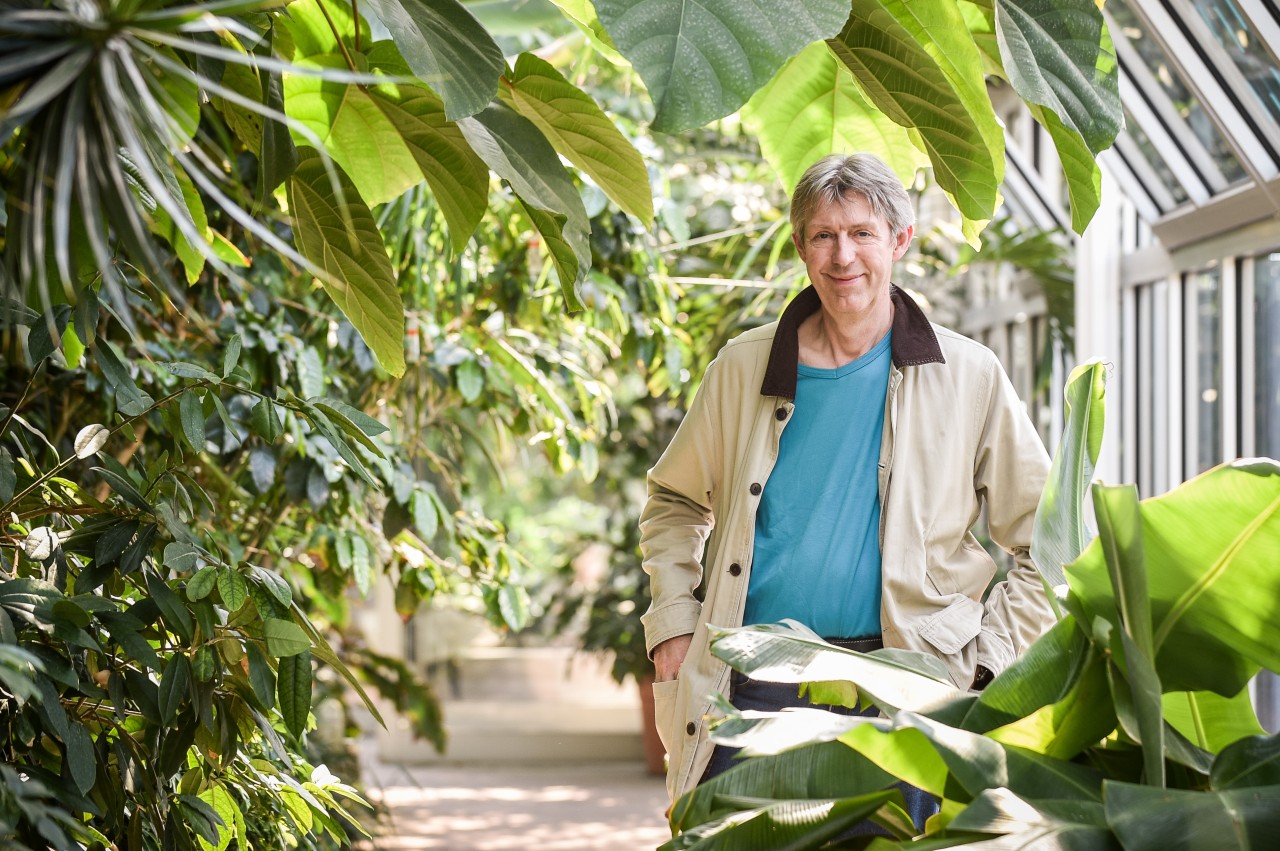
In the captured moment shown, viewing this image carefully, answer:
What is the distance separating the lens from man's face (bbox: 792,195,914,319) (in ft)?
6.84

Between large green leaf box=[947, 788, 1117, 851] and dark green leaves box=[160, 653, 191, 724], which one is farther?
dark green leaves box=[160, 653, 191, 724]

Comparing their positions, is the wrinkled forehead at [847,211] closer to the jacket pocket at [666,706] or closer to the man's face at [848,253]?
the man's face at [848,253]

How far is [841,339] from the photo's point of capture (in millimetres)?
2205

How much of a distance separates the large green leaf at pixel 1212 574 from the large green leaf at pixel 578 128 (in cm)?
81

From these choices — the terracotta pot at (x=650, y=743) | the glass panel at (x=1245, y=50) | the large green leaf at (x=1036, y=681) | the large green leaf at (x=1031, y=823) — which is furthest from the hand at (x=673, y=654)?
the terracotta pot at (x=650, y=743)

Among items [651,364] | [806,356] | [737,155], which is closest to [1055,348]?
[737,155]

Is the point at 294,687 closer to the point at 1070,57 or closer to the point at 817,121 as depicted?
the point at 1070,57

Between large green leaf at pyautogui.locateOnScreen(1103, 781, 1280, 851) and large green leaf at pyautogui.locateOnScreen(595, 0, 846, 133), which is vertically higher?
large green leaf at pyautogui.locateOnScreen(595, 0, 846, 133)

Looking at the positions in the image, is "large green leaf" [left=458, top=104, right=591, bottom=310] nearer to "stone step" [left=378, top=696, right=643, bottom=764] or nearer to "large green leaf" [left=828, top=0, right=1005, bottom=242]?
"large green leaf" [left=828, top=0, right=1005, bottom=242]

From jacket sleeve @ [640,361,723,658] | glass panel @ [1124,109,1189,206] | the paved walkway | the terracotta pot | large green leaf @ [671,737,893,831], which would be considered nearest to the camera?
large green leaf @ [671,737,893,831]

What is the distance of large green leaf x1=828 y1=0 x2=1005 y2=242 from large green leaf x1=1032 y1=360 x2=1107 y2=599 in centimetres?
29

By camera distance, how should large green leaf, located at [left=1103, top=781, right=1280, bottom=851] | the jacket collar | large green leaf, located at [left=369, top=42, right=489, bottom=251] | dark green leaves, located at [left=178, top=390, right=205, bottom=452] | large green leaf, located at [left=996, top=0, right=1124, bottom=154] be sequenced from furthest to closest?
the jacket collar → large green leaf, located at [left=369, top=42, right=489, bottom=251] → dark green leaves, located at [left=178, top=390, right=205, bottom=452] → large green leaf, located at [left=996, top=0, right=1124, bottom=154] → large green leaf, located at [left=1103, top=781, right=1280, bottom=851]

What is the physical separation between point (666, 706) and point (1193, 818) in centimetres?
106

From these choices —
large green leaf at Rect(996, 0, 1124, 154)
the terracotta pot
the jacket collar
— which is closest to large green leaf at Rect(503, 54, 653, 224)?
the jacket collar
